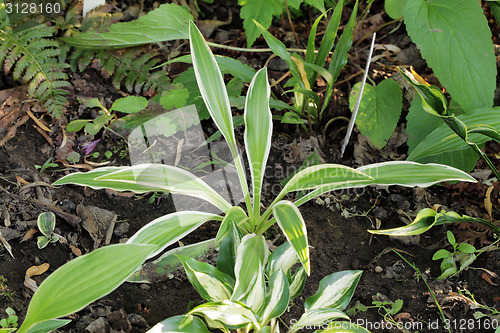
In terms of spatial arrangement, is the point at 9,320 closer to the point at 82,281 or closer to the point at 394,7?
the point at 82,281

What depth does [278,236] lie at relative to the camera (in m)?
1.51

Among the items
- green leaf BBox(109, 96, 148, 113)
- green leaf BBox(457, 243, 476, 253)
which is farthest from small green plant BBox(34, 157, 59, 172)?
green leaf BBox(457, 243, 476, 253)

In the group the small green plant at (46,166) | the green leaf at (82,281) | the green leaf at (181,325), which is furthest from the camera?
the small green plant at (46,166)

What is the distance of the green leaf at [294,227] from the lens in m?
1.09

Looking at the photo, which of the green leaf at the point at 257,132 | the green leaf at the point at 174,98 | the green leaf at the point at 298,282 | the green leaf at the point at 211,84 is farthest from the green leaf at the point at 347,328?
the green leaf at the point at 174,98

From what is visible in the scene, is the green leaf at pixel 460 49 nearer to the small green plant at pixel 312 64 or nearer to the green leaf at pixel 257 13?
the small green plant at pixel 312 64

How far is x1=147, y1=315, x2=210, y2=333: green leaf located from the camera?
3.44 ft

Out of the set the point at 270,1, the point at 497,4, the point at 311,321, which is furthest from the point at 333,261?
the point at 497,4

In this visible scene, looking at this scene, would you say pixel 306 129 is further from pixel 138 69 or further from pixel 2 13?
pixel 2 13

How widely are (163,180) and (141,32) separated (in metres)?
0.79

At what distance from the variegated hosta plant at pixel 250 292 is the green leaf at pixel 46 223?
0.54 m

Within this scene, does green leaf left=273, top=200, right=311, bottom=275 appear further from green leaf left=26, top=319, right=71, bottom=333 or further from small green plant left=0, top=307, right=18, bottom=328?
small green plant left=0, top=307, right=18, bottom=328

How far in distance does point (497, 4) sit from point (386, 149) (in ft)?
2.20

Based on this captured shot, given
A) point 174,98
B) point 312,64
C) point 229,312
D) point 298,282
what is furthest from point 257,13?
point 229,312
